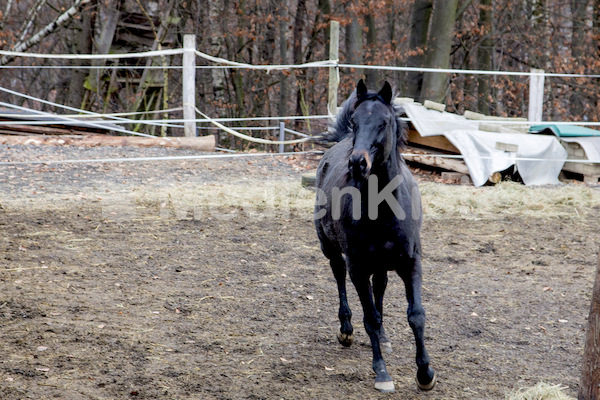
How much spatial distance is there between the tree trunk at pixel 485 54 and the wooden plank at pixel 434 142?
854 centimetres

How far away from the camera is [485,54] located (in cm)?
1864

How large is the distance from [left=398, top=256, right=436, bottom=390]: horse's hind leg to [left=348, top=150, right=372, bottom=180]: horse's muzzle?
2.47 ft

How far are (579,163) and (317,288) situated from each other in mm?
6058

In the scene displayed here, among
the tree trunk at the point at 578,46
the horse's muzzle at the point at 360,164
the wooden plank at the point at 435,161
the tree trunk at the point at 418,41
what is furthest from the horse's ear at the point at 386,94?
the tree trunk at the point at 578,46

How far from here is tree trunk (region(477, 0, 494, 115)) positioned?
17391 mm

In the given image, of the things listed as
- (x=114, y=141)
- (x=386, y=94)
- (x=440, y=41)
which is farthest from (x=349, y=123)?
(x=440, y=41)

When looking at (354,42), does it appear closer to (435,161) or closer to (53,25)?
(53,25)

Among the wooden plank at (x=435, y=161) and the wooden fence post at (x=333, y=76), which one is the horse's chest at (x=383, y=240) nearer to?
the wooden plank at (x=435, y=161)

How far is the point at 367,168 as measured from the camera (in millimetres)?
2965

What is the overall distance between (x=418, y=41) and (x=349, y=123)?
41.0 feet

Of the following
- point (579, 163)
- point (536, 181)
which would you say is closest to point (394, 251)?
point (536, 181)

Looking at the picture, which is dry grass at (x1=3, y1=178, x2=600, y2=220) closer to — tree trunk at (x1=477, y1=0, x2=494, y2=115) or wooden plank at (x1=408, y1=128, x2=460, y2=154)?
wooden plank at (x1=408, y1=128, x2=460, y2=154)

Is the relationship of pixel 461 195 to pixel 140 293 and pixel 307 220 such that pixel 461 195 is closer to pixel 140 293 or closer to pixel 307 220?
pixel 307 220

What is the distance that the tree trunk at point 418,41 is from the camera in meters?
15.7
